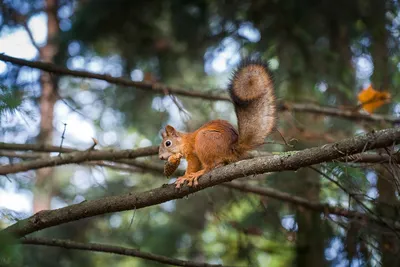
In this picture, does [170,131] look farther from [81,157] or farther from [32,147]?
[32,147]

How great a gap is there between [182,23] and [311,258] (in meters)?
2.98

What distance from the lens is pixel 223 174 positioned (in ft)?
8.18

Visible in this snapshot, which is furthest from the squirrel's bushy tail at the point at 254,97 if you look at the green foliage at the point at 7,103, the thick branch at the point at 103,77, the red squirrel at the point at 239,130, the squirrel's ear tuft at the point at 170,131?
the green foliage at the point at 7,103

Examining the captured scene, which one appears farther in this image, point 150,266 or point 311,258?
point 150,266

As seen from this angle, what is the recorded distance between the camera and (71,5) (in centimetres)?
765

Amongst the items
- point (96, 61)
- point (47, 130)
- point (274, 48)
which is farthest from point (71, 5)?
point (274, 48)

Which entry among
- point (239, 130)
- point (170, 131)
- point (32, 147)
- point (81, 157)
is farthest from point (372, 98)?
point (32, 147)

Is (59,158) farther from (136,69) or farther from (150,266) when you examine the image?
(136,69)

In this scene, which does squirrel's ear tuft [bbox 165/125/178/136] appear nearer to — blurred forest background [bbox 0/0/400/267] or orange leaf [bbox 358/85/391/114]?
blurred forest background [bbox 0/0/400/267]

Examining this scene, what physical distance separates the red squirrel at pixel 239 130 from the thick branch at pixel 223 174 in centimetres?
16

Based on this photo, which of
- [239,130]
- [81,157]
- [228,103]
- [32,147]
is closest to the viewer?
[239,130]

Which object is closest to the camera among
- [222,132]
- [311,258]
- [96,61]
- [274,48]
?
[222,132]


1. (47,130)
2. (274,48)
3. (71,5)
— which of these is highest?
(71,5)

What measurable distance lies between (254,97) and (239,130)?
0.84ft
